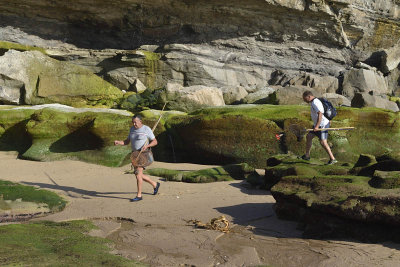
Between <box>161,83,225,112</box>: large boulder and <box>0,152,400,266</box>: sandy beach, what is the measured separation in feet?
21.9

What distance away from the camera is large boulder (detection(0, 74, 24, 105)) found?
60.8ft

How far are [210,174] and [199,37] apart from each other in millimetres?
19856

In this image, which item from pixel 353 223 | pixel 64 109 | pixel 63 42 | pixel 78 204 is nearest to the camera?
pixel 353 223

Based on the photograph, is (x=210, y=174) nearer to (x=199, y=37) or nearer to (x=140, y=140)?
(x=140, y=140)

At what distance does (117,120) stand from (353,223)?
851 cm

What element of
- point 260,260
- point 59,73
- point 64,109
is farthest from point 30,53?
point 260,260

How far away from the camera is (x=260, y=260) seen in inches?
204

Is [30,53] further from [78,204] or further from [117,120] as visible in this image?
[78,204]

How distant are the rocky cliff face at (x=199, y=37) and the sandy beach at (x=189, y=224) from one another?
15.5m

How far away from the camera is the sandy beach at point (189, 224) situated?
17.0 ft

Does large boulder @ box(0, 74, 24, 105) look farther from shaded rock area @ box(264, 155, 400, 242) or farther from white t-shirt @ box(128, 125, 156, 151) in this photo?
shaded rock area @ box(264, 155, 400, 242)

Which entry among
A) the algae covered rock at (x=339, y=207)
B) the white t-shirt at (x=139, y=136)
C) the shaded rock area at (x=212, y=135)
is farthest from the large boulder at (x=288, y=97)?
the algae covered rock at (x=339, y=207)

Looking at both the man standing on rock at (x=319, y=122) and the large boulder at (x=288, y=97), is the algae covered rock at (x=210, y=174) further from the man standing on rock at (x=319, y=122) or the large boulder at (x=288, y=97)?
the large boulder at (x=288, y=97)

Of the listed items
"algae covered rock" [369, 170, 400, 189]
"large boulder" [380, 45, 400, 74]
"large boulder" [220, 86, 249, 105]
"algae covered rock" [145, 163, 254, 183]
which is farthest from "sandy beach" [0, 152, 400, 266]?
"large boulder" [380, 45, 400, 74]
